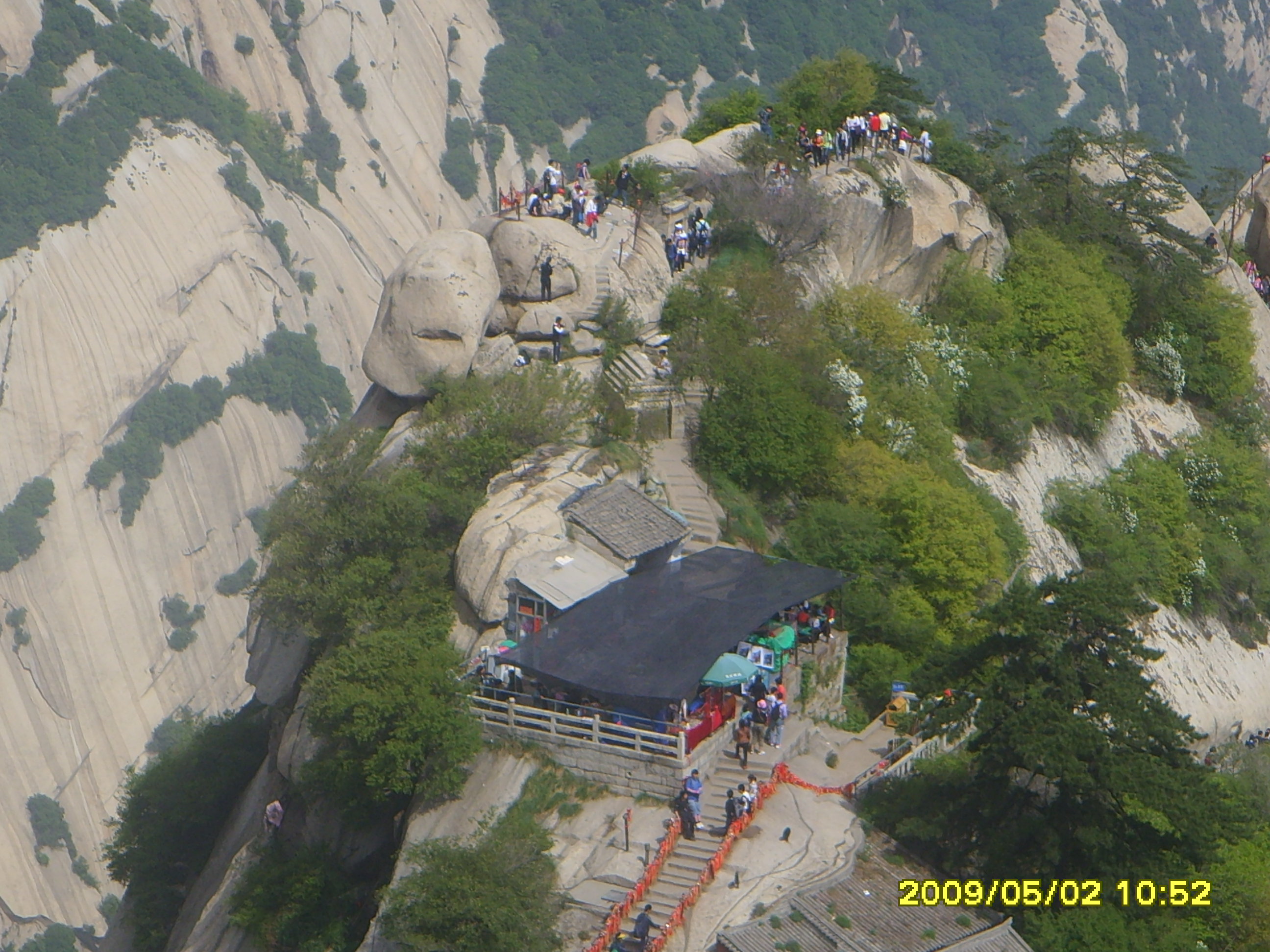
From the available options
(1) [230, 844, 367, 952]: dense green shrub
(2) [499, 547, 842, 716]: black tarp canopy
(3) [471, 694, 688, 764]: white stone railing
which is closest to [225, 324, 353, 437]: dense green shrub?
(1) [230, 844, 367, 952]: dense green shrub

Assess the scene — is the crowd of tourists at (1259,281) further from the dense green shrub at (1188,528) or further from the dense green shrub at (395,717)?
the dense green shrub at (395,717)

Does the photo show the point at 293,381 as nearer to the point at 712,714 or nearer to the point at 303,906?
the point at 303,906

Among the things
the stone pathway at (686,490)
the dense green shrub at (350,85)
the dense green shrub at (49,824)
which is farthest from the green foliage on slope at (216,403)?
the stone pathway at (686,490)

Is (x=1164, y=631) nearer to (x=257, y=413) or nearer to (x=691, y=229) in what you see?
(x=691, y=229)

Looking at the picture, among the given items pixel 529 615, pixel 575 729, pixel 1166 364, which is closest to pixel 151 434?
pixel 1166 364

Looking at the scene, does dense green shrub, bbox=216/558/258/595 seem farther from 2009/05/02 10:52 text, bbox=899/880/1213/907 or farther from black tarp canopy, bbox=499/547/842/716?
Result: 2009/05/02 10:52 text, bbox=899/880/1213/907
